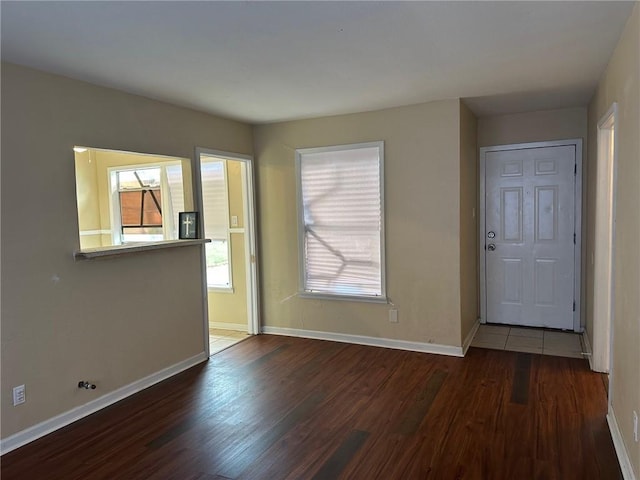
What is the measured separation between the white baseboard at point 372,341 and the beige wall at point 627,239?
62.5 inches

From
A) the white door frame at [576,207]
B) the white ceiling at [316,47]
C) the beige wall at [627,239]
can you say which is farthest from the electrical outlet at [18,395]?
the white door frame at [576,207]

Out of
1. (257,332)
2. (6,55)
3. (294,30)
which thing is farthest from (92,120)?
(257,332)

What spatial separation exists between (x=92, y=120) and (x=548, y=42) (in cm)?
304

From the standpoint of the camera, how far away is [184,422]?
3.03 m

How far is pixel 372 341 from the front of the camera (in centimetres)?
459

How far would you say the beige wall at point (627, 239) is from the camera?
7.06ft

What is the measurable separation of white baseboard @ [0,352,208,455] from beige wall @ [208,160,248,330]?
1159 mm

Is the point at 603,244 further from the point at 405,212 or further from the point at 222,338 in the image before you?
the point at 222,338

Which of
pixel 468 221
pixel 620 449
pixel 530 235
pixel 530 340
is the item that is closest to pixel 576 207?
pixel 530 235

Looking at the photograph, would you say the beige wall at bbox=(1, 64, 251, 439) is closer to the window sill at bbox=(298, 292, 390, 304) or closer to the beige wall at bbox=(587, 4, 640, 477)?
the window sill at bbox=(298, 292, 390, 304)

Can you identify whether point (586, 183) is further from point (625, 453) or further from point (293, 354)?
point (293, 354)

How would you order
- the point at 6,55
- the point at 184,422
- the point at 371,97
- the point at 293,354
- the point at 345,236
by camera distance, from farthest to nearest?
the point at 345,236, the point at 293,354, the point at 371,97, the point at 184,422, the point at 6,55

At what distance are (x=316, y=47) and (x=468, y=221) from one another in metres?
2.68

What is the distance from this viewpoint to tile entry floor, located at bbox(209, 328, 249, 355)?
4.68 meters
